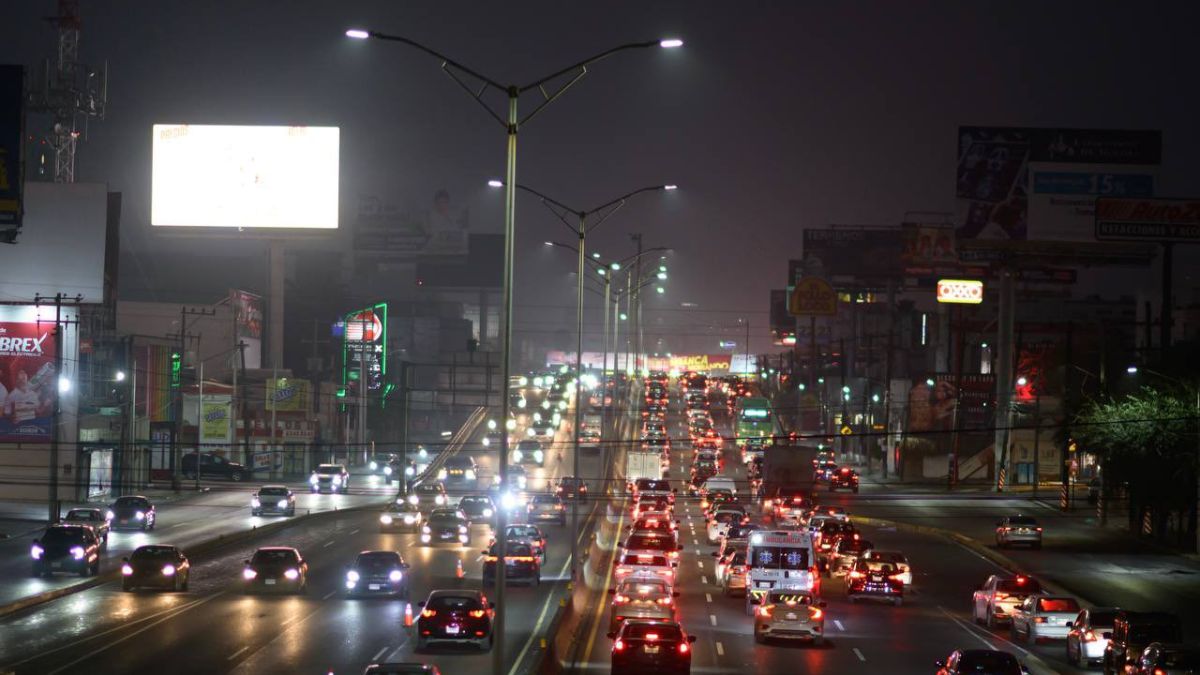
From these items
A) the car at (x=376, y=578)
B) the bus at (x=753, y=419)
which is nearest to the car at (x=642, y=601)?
the car at (x=376, y=578)

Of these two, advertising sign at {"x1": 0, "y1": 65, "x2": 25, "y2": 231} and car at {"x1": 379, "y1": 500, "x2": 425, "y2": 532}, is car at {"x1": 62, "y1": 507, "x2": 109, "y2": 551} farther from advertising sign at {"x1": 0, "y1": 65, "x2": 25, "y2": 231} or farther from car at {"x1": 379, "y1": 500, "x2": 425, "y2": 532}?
car at {"x1": 379, "y1": 500, "x2": 425, "y2": 532}

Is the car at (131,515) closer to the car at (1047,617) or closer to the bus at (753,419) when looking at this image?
the car at (1047,617)

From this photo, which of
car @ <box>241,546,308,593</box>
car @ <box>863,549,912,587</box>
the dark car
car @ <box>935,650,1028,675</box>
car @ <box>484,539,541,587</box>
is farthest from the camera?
the dark car

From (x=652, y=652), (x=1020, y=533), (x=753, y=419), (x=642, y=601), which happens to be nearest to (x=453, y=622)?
(x=652, y=652)

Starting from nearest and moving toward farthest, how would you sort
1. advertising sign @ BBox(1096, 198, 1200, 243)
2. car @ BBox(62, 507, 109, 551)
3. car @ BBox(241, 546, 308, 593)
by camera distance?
car @ BBox(241, 546, 308, 593) → car @ BBox(62, 507, 109, 551) → advertising sign @ BBox(1096, 198, 1200, 243)

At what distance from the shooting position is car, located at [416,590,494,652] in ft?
94.2

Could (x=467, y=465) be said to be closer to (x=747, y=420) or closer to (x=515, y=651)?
(x=747, y=420)

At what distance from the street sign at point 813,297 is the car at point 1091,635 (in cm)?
10328

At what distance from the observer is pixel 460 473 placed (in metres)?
84.6

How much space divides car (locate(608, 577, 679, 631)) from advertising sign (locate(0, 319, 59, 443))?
40051 mm

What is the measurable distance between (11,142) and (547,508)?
91.3 ft

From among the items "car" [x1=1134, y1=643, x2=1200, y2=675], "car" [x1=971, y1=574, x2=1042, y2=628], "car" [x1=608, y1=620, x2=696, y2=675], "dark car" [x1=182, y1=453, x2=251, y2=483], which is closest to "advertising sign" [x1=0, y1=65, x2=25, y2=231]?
"car" [x1=608, y1=620, x2=696, y2=675]

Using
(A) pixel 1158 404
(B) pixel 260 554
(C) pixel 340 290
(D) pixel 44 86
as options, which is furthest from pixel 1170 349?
(C) pixel 340 290

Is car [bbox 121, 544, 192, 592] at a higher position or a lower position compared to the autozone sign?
lower
